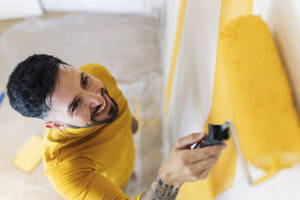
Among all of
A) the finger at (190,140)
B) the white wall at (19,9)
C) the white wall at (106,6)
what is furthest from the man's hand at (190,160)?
the white wall at (19,9)

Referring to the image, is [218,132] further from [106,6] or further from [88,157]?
[106,6]

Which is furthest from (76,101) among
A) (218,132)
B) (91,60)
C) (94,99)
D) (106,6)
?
(106,6)

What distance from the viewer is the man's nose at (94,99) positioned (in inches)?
30.2

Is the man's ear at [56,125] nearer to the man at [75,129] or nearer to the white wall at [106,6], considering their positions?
the man at [75,129]

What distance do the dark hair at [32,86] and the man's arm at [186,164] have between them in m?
0.43

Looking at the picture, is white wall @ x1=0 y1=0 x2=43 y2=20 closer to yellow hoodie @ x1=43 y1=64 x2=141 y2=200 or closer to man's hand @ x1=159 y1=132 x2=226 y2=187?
yellow hoodie @ x1=43 y1=64 x2=141 y2=200

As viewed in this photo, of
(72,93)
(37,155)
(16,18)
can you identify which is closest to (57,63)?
(72,93)

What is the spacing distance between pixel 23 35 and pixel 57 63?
205 centimetres

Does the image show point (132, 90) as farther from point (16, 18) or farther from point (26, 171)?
point (16, 18)

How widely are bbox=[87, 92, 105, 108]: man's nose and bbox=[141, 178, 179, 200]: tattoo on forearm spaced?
1.19ft

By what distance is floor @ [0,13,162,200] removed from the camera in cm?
159

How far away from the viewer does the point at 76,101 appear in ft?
A: 2.41

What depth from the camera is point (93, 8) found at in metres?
2.59

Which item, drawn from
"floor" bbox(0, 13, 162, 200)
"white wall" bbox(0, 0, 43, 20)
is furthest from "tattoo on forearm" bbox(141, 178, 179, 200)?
"white wall" bbox(0, 0, 43, 20)
